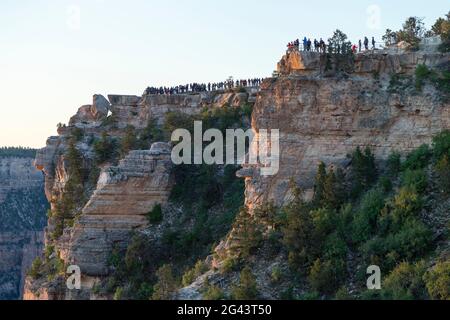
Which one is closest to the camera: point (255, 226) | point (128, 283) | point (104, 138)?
point (255, 226)

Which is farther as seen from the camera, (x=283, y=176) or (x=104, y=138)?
(x=104, y=138)

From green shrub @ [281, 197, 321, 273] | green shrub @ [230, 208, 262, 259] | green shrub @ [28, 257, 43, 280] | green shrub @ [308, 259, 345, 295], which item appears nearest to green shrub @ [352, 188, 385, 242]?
green shrub @ [281, 197, 321, 273]

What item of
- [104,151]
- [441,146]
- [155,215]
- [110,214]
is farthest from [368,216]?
[104,151]

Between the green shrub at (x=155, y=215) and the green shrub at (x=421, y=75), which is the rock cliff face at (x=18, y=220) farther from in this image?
the green shrub at (x=421, y=75)

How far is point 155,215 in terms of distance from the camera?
4256 centimetres

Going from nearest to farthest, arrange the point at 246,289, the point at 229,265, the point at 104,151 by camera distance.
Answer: the point at 246,289, the point at 229,265, the point at 104,151

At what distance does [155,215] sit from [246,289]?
14.9 m

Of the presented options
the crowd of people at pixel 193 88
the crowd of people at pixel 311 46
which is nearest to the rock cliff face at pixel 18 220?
the crowd of people at pixel 193 88

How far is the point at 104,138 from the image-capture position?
2009 inches

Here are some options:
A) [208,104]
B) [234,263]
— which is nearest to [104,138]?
[208,104]

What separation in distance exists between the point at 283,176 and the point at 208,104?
2143 centimetres

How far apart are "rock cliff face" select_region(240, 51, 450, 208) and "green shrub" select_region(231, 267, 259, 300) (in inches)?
208

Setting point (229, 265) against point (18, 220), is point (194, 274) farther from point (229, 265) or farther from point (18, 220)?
point (18, 220)

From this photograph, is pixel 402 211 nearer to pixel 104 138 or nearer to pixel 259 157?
pixel 259 157
